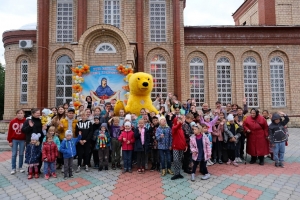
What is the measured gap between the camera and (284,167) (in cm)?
564

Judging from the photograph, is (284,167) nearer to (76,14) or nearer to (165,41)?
(165,41)

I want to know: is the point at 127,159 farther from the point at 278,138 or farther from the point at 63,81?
the point at 63,81

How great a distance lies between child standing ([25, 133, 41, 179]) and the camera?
4.93 meters

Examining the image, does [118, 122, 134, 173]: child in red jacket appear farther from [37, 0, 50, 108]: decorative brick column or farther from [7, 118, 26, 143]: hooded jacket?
[37, 0, 50, 108]: decorative brick column

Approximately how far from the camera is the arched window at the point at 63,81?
1313 centimetres

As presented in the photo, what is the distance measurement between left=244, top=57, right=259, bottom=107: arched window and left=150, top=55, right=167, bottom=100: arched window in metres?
5.53

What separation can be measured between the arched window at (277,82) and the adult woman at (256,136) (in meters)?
9.14

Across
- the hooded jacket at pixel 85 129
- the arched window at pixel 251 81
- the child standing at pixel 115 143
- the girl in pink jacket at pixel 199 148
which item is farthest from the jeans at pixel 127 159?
the arched window at pixel 251 81

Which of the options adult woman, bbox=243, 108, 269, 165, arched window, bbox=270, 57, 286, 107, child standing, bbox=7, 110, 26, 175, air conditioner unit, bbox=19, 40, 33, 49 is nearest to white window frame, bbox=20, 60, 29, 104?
air conditioner unit, bbox=19, 40, 33, 49

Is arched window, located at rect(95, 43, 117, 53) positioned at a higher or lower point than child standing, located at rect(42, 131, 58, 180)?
higher

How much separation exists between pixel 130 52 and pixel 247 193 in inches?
342

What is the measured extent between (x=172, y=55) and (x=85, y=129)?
949 cm

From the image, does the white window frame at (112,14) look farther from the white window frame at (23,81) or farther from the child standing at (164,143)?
the child standing at (164,143)

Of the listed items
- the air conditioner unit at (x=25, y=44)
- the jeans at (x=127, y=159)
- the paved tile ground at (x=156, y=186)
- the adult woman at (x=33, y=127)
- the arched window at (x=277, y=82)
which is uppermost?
the air conditioner unit at (x=25, y=44)
